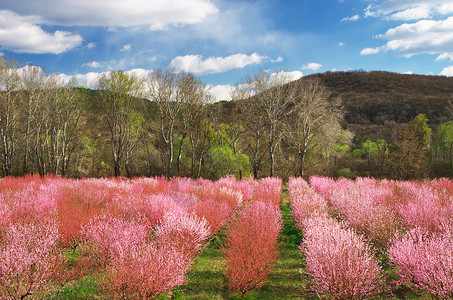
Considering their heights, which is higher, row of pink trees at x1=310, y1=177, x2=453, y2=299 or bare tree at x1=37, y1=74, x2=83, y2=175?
bare tree at x1=37, y1=74, x2=83, y2=175

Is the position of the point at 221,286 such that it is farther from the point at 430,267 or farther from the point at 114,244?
the point at 430,267

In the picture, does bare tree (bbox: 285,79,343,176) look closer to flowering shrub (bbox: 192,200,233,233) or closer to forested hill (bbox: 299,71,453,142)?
flowering shrub (bbox: 192,200,233,233)

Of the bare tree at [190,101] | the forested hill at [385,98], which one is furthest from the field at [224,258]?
the forested hill at [385,98]

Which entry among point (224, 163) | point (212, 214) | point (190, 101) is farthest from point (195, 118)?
point (212, 214)

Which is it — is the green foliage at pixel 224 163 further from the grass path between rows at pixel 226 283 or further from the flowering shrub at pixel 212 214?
the grass path between rows at pixel 226 283

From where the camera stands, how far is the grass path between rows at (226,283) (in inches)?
190

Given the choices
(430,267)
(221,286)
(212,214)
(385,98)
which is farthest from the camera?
(385,98)

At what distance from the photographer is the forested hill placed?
70000 mm

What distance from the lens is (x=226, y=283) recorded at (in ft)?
17.1

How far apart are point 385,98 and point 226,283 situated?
109244mm

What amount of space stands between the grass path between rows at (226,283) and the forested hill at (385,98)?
193 ft

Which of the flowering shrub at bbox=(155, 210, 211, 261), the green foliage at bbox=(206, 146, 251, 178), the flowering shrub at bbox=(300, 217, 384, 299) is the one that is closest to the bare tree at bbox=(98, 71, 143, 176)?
the green foliage at bbox=(206, 146, 251, 178)

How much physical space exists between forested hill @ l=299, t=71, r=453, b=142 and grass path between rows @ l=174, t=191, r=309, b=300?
193 feet

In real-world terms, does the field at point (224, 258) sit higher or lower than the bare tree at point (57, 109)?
lower
